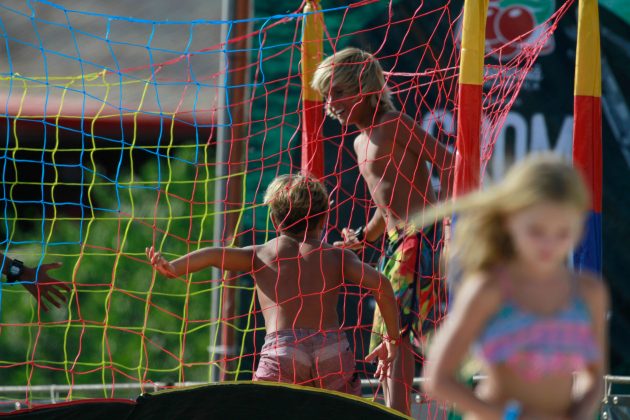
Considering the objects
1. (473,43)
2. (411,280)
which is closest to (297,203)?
(411,280)

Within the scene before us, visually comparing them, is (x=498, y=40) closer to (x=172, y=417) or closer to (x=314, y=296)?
(x=314, y=296)

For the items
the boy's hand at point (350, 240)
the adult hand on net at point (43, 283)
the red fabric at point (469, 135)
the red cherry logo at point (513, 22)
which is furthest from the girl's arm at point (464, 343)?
the red cherry logo at point (513, 22)

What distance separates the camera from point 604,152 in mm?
6277

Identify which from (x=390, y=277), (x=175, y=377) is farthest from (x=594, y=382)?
(x=175, y=377)

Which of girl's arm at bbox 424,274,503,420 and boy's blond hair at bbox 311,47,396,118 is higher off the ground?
boy's blond hair at bbox 311,47,396,118

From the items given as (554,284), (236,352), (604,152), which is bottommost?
(236,352)

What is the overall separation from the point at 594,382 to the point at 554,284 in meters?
0.25

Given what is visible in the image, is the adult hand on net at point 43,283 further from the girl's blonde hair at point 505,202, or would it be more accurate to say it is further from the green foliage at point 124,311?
the green foliage at point 124,311

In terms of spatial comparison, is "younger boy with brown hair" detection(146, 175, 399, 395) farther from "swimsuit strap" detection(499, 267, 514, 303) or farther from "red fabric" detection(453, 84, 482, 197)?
"swimsuit strap" detection(499, 267, 514, 303)

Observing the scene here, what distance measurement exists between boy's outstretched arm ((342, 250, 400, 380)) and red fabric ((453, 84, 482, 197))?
1.80 ft

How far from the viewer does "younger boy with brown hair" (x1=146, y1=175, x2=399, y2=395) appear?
435 centimetres

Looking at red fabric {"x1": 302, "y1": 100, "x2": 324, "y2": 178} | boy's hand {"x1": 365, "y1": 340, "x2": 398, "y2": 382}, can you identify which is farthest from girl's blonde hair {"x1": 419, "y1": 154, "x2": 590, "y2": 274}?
red fabric {"x1": 302, "y1": 100, "x2": 324, "y2": 178}

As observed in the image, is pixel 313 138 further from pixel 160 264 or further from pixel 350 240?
pixel 160 264

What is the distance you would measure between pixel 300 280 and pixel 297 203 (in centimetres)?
31
